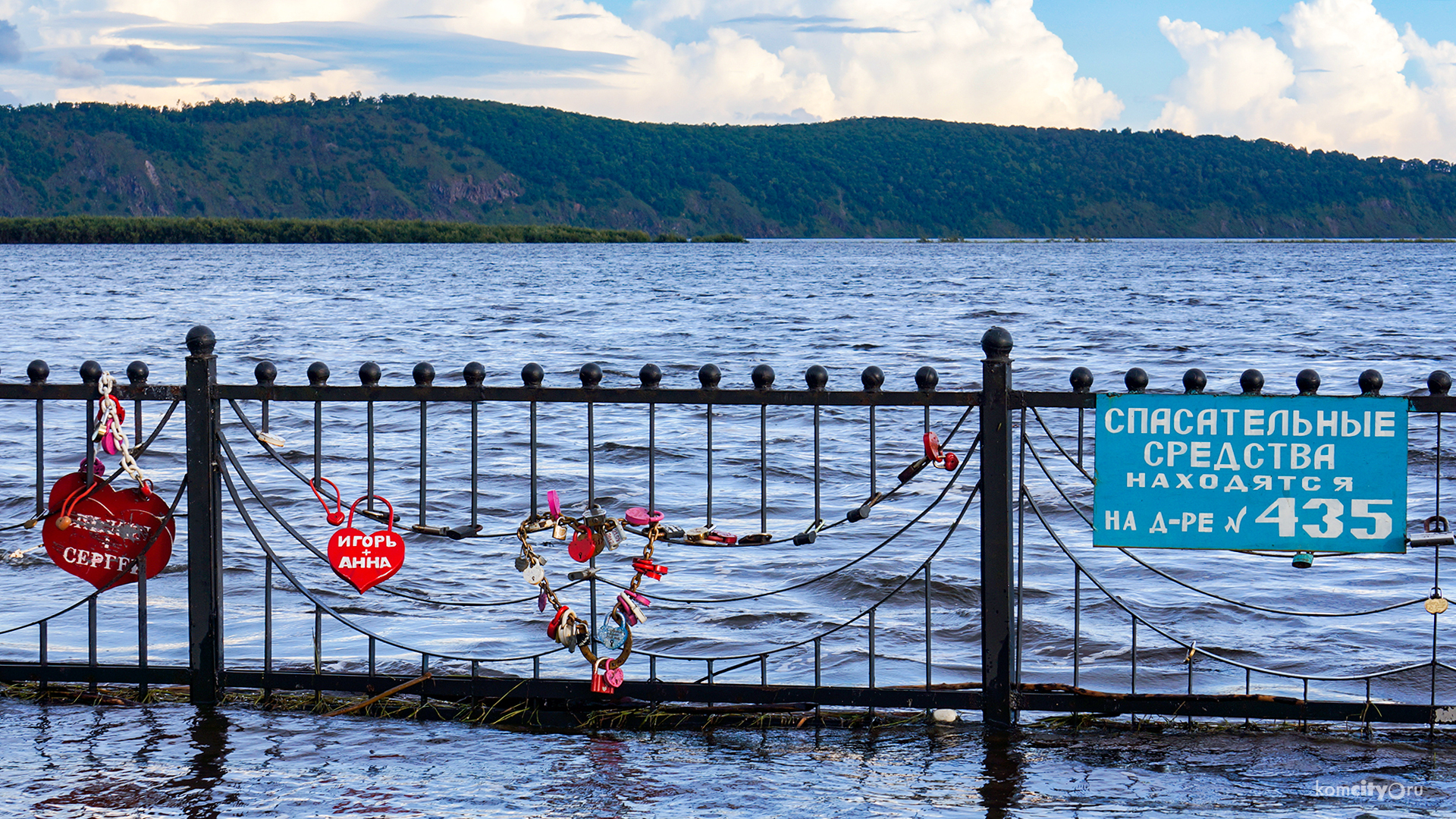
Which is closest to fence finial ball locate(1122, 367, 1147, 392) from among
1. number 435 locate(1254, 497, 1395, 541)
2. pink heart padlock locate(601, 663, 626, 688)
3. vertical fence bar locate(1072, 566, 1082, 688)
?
number 435 locate(1254, 497, 1395, 541)

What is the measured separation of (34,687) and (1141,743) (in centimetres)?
492

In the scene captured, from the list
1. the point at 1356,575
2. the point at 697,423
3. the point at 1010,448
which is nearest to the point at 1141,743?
the point at 1010,448

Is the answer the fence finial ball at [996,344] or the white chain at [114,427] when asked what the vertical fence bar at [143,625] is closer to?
the white chain at [114,427]

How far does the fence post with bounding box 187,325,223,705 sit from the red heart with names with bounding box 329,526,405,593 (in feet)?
1.60

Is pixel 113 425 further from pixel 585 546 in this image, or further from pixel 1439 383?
pixel 1439 383

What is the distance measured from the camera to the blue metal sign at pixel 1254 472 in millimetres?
5172

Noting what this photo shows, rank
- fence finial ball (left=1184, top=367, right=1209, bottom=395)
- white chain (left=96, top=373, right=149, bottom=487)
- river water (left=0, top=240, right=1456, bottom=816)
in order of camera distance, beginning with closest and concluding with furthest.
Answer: river water (left=0, top=240, right=1456, bottom=816), fence finial ball (left=1184, top=367, right=1209, bottom=395), white chain (left=96, top=373, right=149, bottom=487)

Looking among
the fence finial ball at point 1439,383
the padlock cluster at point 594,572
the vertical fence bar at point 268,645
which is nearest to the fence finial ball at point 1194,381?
the fence finial ball at point 1439,383

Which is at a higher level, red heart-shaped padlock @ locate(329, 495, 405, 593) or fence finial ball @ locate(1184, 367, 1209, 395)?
fence finial ball @ locate(1184, 367, 1209, 395)

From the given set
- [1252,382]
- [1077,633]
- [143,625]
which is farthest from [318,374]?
[1252,382]

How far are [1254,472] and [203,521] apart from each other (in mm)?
4314

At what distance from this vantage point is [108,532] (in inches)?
232

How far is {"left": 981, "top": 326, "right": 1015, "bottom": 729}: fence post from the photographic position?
5.32 m

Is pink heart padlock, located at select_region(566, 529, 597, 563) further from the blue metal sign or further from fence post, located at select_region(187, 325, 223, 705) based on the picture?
the blue metal sign
